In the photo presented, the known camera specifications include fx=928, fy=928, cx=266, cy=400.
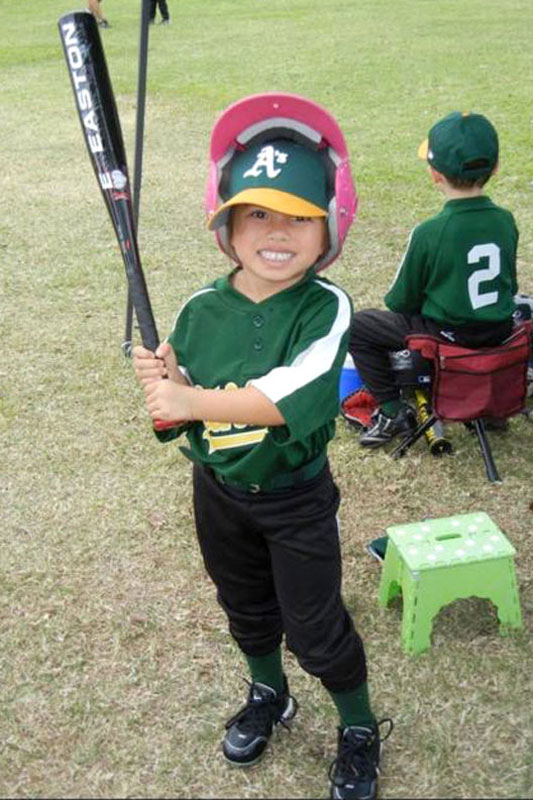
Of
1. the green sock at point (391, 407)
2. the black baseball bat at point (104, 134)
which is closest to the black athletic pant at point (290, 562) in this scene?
the black baseball bat at point (104, 134)

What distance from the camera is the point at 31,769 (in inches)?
101

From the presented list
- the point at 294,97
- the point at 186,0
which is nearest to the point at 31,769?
the point at 294,97

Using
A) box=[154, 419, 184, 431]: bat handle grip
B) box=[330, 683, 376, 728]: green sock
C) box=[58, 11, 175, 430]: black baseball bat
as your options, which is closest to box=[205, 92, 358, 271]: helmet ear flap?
box=[58, 11, 175, 430]: black baseball bat

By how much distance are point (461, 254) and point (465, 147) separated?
1.33ft

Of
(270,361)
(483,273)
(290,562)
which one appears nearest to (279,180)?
(270,361)

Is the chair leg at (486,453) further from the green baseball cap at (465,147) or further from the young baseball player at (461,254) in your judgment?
the green baseball cap at (465,147)

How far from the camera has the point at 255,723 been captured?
102 inches

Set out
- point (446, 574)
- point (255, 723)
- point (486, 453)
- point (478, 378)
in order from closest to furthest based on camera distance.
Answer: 1. point (255, 723)
2. point (446, 574)
3. point (478, 378)
4. point (486, 453)

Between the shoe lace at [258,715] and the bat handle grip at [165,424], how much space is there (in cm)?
87

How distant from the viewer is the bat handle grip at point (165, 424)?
2.13 metres

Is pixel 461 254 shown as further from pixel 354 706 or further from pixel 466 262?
pixel 354 706

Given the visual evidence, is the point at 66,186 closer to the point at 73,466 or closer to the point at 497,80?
the point at 73,466

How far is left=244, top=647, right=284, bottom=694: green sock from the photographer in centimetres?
258

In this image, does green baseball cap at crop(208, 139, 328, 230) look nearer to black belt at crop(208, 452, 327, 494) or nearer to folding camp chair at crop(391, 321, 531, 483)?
black belt at crop(208, 452, 327, 494)
